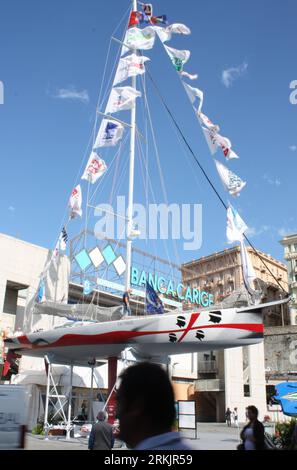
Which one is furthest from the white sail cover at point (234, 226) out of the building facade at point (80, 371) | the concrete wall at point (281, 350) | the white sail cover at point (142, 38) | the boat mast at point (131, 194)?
the concrete wall at point (281, 350)

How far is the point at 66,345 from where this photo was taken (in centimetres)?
1953

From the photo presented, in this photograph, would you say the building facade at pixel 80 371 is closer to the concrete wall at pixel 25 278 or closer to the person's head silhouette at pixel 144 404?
the concrete wall at pixel 25 278

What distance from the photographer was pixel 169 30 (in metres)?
23.3

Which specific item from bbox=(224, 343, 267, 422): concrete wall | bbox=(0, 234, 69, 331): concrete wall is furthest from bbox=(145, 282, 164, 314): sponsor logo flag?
bbox=(224, 343, 267, 422): concrete wall

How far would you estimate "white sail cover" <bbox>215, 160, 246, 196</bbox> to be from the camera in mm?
19297

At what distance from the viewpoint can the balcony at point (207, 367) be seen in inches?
1556

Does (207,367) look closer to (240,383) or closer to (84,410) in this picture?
(240,383)

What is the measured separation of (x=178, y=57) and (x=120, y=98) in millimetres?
3620

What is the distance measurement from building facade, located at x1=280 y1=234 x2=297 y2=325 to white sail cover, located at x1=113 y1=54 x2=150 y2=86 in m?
56.1

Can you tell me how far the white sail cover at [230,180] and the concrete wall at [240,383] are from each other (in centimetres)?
1750

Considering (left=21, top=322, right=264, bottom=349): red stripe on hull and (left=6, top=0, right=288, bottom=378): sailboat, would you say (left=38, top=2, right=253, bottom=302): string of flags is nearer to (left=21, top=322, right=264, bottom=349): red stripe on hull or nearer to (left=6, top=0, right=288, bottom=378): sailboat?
(left=6, top=0, right=288, bottom=378): sailboat

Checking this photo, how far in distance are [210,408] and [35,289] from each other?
61.1 ft

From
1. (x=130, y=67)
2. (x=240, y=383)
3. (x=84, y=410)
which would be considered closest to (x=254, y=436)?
(x=130, y=67)
